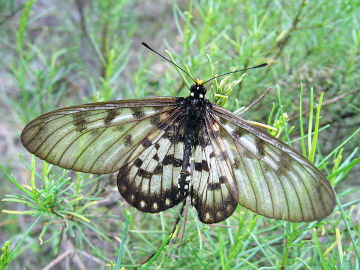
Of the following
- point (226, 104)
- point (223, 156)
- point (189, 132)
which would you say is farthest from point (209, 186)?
point (226, 104)

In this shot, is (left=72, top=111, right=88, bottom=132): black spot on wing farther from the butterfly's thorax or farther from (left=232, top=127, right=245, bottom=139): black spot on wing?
(left=232, top=127, right=245, bottom=139): black spot on wing

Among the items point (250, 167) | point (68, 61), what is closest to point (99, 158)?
point (250, 167)

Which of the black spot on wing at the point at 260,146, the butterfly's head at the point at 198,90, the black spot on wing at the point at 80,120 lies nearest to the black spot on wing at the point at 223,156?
the black spot on wing at the point at 260,146

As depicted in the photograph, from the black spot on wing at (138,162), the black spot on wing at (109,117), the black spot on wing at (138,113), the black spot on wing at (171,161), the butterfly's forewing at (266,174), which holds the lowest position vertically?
the butterfly's forewing at (266,174)

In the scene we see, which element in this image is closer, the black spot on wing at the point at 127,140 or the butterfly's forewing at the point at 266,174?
the butterfly's forewing at the point at 266,174

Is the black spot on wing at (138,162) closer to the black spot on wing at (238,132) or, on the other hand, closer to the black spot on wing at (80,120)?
the black spot on wing at (80,120)

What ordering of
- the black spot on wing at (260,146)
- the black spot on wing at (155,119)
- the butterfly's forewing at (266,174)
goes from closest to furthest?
the butterfly's forewing at (266,174), the black spot on wing at (260,146), the black spot on wing at (155,119)
